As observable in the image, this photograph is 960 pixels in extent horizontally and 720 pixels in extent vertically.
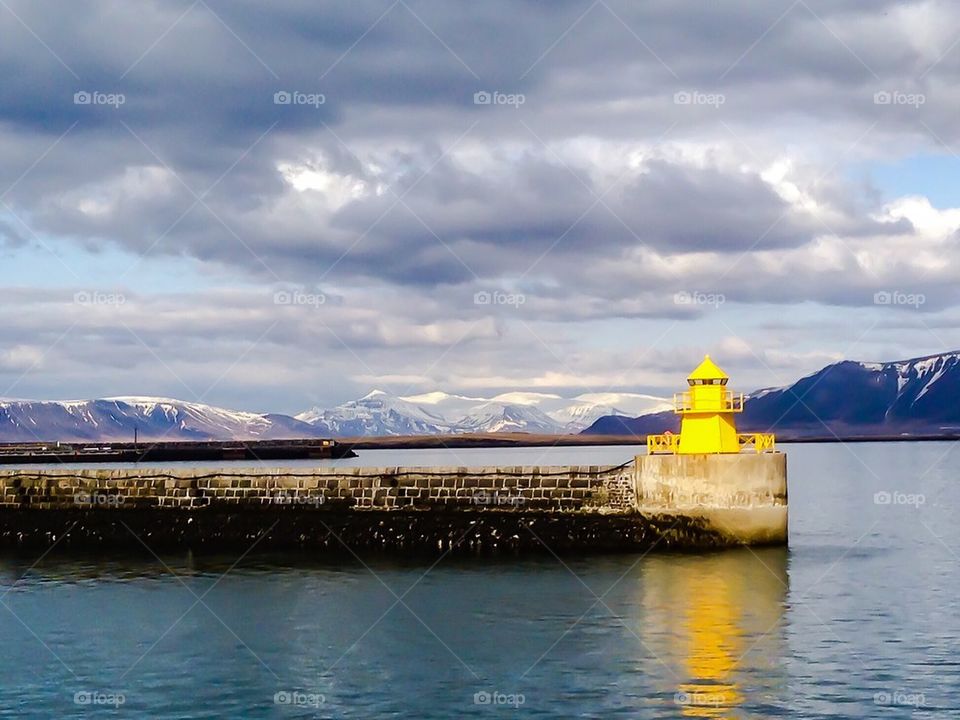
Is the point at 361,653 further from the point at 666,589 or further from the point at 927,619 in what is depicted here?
the point at 927,619

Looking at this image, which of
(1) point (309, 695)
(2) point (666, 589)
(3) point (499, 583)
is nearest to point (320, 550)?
(3) point (499, 583)

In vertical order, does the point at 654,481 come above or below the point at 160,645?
above

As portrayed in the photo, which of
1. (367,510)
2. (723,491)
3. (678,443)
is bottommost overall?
(367,510)

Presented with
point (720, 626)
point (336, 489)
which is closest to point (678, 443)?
point (336, 489)

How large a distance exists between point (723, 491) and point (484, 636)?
11.2 meters

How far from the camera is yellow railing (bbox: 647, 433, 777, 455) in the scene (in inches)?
1275

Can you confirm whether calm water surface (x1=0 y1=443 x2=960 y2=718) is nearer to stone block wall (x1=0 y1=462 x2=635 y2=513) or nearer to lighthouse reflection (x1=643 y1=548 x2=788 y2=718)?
lighthouse reflection (x1=643 y1=548 x2=788 y2=718)

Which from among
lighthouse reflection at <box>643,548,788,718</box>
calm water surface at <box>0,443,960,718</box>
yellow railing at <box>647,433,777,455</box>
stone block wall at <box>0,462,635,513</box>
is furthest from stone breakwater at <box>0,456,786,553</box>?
lighthouse reflection at <box>643,548,788,718</box>

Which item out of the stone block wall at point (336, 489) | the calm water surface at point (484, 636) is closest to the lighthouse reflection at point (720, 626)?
the calm water surface at point (484, 636)

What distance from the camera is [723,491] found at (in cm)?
3166

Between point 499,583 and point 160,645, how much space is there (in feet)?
29.0

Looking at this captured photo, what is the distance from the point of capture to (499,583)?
28.5 m

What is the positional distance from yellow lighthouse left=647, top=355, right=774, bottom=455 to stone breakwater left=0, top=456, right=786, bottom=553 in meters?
1.33

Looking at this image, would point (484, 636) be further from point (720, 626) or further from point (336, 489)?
point (336, 489)
